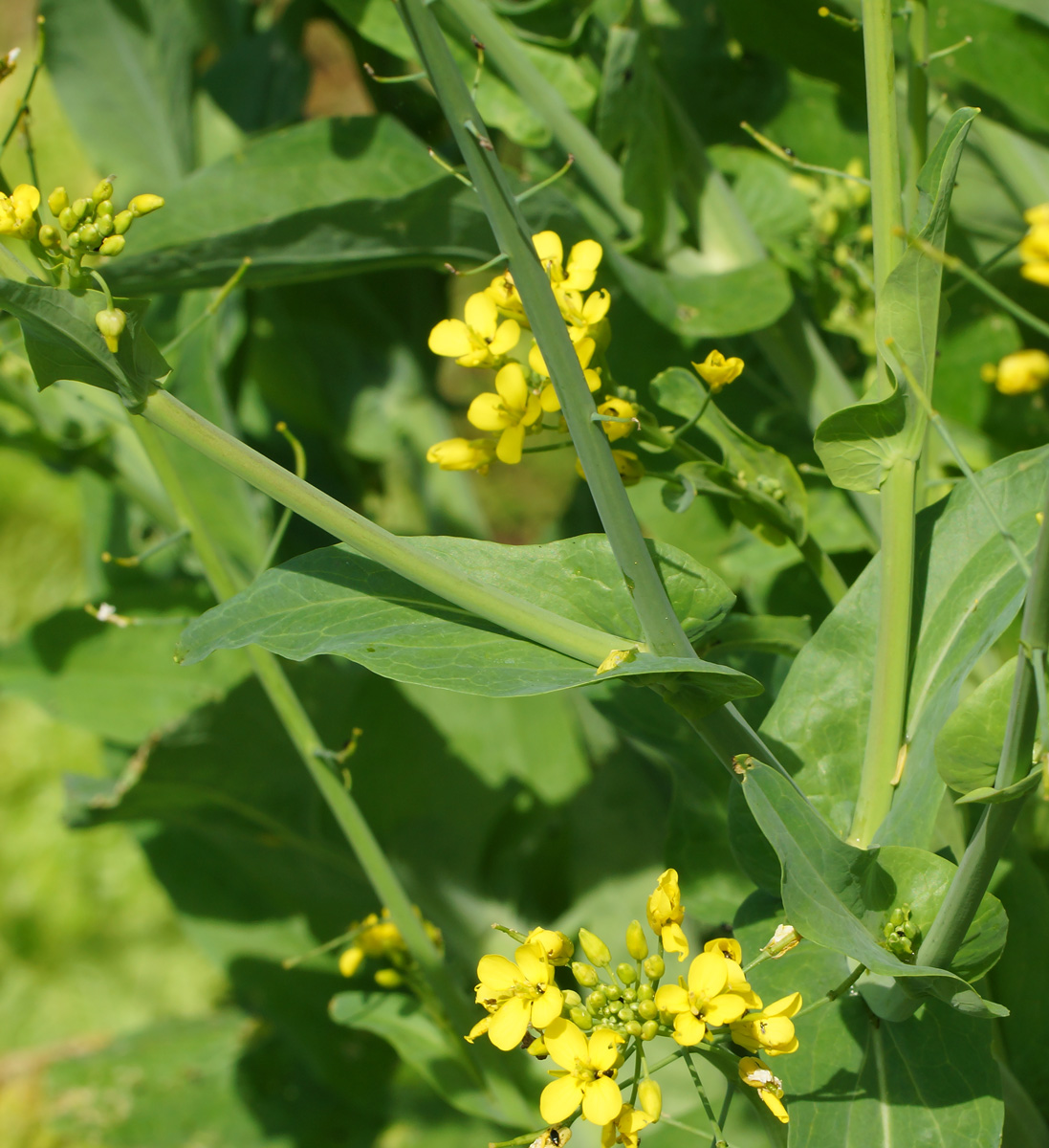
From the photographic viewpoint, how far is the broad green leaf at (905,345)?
16.3 inches

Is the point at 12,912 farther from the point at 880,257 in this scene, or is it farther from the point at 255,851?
the point at 880,257

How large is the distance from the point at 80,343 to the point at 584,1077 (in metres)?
0.33

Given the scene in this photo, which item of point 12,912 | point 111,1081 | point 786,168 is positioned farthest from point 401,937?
point 12,912

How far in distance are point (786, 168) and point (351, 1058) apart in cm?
93

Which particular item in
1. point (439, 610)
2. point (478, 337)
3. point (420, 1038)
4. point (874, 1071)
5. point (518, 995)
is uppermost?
point (478, 337)

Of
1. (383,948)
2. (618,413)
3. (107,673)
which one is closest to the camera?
(618,413)

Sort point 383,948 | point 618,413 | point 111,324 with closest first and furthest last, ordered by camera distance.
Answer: point 111,324, point 618,413, point 383,948

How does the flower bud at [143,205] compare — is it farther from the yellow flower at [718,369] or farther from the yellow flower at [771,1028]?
the yellow flower at [771,1028]

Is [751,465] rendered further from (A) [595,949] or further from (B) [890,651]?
(A) [595,949]

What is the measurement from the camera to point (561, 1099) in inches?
14.5

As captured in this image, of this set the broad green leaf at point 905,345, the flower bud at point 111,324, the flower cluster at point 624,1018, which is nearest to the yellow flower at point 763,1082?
the flower cluster at point 624,1018

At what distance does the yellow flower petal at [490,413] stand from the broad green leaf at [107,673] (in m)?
0.48

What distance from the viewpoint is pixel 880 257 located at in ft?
1.45

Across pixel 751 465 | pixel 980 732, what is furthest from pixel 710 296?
pixel 980 732
